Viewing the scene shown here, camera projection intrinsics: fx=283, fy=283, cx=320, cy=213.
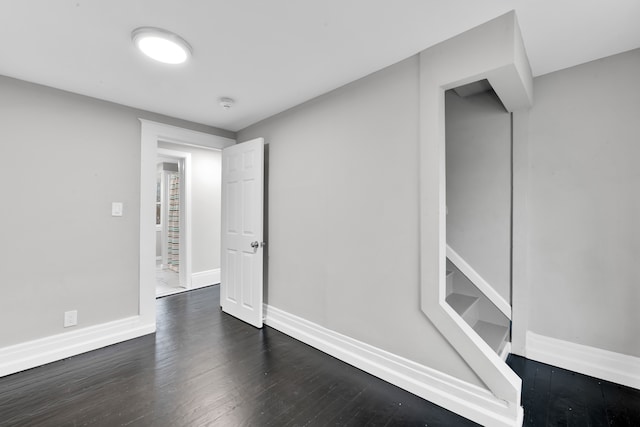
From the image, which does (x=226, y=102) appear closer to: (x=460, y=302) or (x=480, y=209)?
(x=480, y=209)

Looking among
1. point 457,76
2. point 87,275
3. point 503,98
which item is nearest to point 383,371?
point 457,76

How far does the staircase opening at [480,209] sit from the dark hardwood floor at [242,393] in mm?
490

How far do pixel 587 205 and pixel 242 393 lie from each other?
9.40 ft

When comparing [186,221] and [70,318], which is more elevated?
[186,221]

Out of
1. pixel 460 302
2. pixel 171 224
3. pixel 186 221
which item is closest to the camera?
pixel 460 302

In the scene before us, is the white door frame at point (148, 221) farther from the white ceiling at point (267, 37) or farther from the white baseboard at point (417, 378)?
the white baseboard at point (417, 378)

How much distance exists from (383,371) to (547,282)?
152 centimetres

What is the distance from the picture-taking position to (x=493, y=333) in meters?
2.46

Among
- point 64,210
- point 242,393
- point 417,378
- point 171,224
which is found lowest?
point 242,393

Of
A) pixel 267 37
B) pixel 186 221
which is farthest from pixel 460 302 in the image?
pixel 186 221

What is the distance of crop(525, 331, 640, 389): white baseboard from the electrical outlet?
3.95m

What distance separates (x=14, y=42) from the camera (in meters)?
1.80

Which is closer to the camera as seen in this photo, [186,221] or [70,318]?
[70,318]

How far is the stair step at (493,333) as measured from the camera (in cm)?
228
